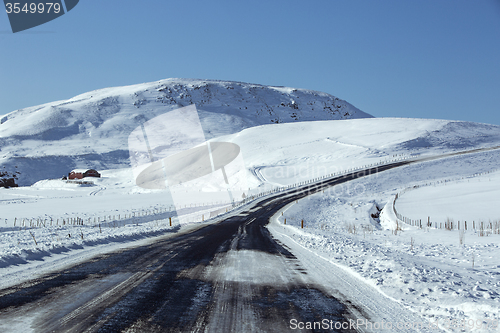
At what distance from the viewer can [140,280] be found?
24.9 ft

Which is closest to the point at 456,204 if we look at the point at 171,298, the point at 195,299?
the point at 195,299

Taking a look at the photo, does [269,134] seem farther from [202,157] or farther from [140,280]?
[140,280]

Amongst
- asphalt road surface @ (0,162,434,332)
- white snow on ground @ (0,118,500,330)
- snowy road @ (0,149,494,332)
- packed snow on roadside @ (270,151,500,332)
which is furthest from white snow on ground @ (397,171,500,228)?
asphalt road surface @ (0,162,434,332)

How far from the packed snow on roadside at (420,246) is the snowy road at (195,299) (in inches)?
26.7

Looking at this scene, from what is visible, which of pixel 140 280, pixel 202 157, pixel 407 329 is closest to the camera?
pixel 407 329

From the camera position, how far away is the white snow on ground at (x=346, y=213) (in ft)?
26.1

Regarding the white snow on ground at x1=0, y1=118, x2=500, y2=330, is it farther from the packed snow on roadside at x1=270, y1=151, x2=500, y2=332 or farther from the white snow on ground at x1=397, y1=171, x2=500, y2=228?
the white snow on ground at x1=397, y1=171, x2=500, y2=228

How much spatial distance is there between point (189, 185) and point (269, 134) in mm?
46531

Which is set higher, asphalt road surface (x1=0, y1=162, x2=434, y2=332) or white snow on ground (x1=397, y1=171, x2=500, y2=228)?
asphalt road surface (x1=0, y1=162, x2=434, y2=332)

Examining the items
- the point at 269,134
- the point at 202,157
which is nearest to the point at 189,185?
the point at 202,157
